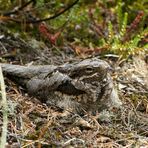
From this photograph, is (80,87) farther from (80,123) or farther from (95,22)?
(95,22)

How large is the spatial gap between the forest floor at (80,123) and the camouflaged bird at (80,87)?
0.24ft

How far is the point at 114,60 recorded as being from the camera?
3.44 meters

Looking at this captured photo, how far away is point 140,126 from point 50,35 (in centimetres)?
137

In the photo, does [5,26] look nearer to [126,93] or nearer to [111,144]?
[126,93]

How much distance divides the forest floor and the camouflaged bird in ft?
0.24

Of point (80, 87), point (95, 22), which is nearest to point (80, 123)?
point (80, 87)

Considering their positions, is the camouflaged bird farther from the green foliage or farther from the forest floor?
the green foliage

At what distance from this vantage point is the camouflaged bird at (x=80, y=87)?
2.61m

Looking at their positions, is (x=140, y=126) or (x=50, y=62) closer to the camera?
(x=140, y=126)

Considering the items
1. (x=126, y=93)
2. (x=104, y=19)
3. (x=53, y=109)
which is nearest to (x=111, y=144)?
(x=53, y=109)

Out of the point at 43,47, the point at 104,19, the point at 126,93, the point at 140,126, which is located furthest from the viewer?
the point at 104,19

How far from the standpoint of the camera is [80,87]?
2621 mm

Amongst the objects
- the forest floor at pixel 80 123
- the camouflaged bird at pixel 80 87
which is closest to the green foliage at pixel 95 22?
the forest floor at pixel 80 123

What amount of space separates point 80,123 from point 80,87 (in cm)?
27
